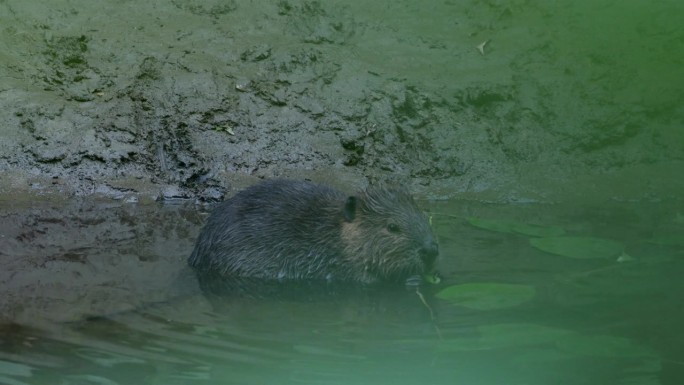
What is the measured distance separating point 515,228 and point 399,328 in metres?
2.03

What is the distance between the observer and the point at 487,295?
16.0ft

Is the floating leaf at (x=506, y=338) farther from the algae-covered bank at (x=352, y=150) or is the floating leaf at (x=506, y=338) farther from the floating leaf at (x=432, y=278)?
the floating leaf at (x=432, y=278)

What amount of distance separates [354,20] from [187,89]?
5.46ft

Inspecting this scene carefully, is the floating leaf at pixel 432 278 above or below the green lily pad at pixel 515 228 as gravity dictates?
below

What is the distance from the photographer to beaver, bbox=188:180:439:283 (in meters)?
5.69

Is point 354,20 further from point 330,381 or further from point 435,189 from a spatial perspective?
point 330,381

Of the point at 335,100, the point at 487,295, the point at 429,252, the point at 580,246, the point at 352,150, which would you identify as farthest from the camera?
the point at 335,100

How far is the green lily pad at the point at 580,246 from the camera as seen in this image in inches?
225

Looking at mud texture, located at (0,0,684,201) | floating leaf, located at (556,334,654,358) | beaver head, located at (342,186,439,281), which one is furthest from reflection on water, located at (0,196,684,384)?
mud texture, located at (0,0,684,201)

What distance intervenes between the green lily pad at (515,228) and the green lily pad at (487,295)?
1.22m

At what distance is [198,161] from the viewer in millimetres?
7570

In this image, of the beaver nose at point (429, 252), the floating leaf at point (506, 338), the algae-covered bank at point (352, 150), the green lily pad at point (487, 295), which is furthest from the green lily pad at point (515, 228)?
the floating leaf at point (506, 338)

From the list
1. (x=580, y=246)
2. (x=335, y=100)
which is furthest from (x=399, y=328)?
(x=335, y=100)

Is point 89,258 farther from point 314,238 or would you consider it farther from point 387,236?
point 387,236
